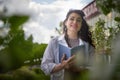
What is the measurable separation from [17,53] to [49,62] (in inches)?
102

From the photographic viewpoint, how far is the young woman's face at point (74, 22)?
2.87 m

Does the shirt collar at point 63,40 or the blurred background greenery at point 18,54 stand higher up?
the blurred background greenery at point 18,54

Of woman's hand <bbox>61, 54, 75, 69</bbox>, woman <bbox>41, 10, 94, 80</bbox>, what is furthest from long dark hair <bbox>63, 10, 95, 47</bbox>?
woman's hand <bbox>61, 54, 75, 69</bbox>

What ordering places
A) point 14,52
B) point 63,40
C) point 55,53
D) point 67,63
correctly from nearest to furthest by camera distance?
point 14,52 → point 67,63 → point 55,53 → point 63,40

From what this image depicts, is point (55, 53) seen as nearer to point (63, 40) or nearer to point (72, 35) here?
point (63, 40)

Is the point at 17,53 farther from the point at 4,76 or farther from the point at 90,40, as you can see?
the point at 90,40

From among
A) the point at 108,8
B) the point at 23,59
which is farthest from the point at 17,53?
the point at 108,8

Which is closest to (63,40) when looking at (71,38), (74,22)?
(71,38)

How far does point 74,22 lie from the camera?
286cm

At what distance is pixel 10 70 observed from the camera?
0.77ft

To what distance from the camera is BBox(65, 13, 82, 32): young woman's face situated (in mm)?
2871

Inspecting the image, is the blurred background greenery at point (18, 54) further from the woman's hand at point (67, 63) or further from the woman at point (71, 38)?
the woman at point (71, 38)

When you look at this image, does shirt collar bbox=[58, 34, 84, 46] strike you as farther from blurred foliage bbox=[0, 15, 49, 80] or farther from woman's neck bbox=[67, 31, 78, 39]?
blurred foliage bbox=[0, 15, 49, 80]

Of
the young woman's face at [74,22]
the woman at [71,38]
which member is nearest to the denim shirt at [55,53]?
the woman at [71,38]
